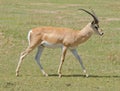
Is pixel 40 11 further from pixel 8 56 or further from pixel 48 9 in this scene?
pixel 8 56

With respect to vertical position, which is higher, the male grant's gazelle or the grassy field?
the male grant's gazelle

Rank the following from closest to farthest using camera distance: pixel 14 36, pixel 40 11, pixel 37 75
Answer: pixel 37 75 → pixel 14 36 → pixel 40 11

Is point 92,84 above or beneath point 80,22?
above

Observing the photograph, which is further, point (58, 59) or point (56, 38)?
point (58, 59)

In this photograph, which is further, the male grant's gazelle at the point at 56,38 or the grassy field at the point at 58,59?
the male grant's gazelle at the point at 56,38

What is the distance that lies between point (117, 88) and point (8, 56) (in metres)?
6.18

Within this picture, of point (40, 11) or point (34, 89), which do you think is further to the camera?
point (40, 11)

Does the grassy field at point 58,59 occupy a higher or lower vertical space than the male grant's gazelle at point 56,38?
lower

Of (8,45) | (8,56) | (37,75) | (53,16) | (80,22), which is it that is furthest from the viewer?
(53,16)

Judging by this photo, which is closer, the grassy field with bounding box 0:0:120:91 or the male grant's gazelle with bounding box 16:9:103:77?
the grassy field with bounding box 0:0:120:91

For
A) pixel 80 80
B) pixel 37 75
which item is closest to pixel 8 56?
pixel 37 75

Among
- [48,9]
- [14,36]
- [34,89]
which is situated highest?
[34,89]

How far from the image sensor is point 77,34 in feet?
48.7

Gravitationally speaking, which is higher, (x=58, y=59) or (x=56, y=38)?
(x=56, y=38)
